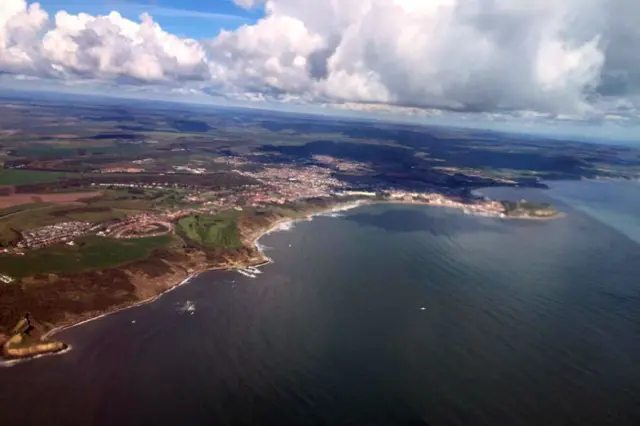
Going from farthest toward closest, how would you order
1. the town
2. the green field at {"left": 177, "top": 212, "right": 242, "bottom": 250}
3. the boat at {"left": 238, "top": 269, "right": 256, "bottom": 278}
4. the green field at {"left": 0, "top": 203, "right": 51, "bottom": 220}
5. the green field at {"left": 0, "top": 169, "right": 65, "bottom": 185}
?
the green field at {"left": 0, "top": 169, "right": 65, "bottom": 185} < the green field at {"left": 0, "top": 203, "right": 51, "bottom": 220} < the green field at {"left": 177, "top": 212, "right": 242, "bottom": 250} < the town < the boat at {"left": 238, "top": 269, "right": 256, "bottom": 278}

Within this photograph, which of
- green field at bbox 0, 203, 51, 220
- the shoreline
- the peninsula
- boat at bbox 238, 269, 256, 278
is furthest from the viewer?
green field at bbox 0, 203, 51, 220

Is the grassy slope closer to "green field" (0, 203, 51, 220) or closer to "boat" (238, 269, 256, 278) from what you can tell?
"green field" (0, 203, 51, 220)

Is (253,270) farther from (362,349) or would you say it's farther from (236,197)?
(236,197)

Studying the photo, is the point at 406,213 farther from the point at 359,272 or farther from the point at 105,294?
the point at 105,294

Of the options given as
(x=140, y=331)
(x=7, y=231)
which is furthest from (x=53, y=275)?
(x=7, y=231)

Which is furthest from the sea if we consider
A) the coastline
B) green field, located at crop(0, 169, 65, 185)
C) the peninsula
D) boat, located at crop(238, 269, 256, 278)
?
green field, located at crop(0, 169, 65, 185)

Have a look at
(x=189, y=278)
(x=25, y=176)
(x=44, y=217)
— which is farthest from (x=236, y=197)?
(x=25, y=176)

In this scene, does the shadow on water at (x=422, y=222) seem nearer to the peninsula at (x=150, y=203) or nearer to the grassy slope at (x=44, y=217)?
the peninsula at (x=150, y=203)

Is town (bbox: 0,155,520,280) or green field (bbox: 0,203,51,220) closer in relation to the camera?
town (bbox: 0,155,520,280)
